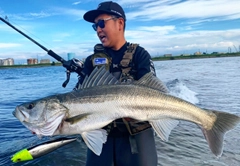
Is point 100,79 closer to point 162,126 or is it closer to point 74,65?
point 162,126

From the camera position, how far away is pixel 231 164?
6953mm

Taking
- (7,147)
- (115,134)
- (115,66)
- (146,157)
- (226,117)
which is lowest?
(7,147)

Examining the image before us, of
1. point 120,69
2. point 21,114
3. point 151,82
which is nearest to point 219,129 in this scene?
point 151,82

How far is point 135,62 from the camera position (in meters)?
4.27

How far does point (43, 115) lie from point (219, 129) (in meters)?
2.40

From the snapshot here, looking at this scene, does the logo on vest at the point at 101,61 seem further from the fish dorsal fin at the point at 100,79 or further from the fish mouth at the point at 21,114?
the fish mouth at the point at 21,114

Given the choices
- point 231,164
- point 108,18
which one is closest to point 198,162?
point 231,164

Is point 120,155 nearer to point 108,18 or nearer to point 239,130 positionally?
point 108,18

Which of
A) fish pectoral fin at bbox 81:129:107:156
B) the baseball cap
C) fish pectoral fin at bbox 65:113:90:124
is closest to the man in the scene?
the baseball cap

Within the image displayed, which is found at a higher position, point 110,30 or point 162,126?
point 110,30

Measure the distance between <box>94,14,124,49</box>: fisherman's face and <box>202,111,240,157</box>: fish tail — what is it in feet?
6.48

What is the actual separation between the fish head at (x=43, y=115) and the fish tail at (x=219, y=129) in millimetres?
2014

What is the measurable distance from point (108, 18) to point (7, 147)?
22.8 ft

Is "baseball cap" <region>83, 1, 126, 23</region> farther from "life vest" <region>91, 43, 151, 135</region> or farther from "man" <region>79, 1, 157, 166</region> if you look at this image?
"life vest" <region>91, 43, 151, 135</region>
